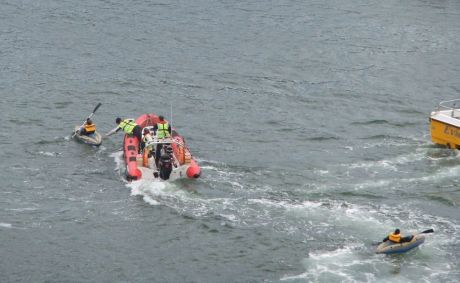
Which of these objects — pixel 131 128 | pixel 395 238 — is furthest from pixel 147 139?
pixel 395 238

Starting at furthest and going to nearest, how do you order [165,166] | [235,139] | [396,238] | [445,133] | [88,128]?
[235,139], [88,128], [445,133], [165,166], [396,238]

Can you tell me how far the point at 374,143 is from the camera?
4806cm

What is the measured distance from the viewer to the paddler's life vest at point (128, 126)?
45.3 meters

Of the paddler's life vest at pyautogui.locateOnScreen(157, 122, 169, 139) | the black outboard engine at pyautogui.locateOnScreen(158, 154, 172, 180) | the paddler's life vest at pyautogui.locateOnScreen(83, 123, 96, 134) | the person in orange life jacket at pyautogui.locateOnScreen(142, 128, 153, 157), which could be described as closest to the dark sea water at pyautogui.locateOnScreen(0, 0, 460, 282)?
the black outboard engine at pyautogui.locateOnScreen(158, 154, 172, 180)

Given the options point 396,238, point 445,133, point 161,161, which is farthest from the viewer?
point 445,133

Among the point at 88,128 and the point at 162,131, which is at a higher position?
the point at 162,131

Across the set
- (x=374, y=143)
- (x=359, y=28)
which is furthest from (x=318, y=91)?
(x=359, y=28)

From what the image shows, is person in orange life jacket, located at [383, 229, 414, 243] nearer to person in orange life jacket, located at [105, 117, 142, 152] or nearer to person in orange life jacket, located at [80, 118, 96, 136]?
person in orange life jacket, located at [105, 117, 142, 152]

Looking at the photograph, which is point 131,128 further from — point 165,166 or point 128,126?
point 165,166

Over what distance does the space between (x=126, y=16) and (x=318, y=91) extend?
19.6 m

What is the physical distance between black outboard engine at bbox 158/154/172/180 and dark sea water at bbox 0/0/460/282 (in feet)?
1.96

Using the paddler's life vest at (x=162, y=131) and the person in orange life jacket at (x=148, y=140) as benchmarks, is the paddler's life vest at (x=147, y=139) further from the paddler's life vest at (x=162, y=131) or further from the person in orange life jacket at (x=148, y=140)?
the paddler's life vest at (x=162, y=131)

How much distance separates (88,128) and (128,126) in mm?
2496

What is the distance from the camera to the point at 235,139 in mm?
48406
